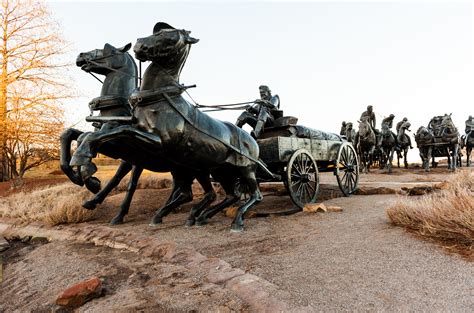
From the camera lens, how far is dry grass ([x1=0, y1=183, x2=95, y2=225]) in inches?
236

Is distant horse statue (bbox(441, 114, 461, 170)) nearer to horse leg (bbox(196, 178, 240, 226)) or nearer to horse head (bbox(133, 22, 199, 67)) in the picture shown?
horse leg (bbox(196, 178, 240, 226))

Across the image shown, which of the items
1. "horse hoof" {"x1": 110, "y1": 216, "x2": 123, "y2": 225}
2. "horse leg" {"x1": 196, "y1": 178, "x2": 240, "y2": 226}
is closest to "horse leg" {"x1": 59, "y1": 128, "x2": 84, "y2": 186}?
"horse hoof" {"x1": 110, "y1": 216, "x2": 123, "y2": 225}

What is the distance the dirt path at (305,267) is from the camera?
2.11 meters

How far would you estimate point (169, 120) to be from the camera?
13.2 ft

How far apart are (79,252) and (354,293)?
3420 millimetres

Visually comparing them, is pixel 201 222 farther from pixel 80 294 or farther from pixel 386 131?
pixel 386 131

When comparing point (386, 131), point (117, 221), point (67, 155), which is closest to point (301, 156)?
point (117, 221)

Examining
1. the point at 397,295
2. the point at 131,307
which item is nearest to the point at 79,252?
the point at 131,307

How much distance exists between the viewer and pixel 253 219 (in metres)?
5.45

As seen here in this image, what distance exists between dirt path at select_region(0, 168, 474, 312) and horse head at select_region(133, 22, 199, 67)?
229cm

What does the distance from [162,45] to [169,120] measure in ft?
3.07

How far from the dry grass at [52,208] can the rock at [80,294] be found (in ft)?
12.5

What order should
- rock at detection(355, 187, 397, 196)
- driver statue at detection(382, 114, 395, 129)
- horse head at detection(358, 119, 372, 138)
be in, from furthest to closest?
driver statue at detection(382, 114, 395, 129) < horse head at detection(358, 119, 372, 138) < rock at detection(355, 187, 397, 196)

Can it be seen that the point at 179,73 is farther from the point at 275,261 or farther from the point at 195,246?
the point at 275,261
